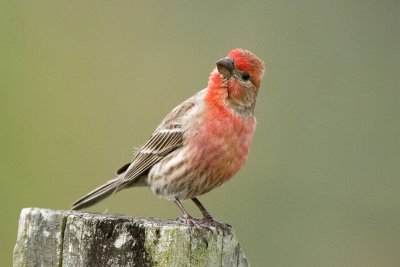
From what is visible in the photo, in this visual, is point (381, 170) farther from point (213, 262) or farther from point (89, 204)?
point (213, 262)

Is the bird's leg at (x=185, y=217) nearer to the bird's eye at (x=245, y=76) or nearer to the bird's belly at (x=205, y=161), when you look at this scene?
the bird's belly at (x=205, y=161)

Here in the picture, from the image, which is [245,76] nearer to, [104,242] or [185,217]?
[185,217]

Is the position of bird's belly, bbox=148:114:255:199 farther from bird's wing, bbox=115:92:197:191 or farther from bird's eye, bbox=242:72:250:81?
bird's eye, bbox=242:72:250:81

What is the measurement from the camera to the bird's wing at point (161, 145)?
24.2ft

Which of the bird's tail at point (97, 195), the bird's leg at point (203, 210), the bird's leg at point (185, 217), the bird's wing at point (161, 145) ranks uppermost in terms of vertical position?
the bird's wing at point (161, 145)

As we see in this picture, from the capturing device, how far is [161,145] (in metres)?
7.46

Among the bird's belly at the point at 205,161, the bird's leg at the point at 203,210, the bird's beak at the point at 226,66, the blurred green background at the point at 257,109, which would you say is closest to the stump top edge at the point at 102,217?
the bird's leg at the point at 203,210

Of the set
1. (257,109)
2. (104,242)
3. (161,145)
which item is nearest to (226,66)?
(161,145)

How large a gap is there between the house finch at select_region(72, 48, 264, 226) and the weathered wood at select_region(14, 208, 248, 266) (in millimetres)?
2014

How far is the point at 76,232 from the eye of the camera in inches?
188

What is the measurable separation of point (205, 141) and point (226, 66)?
52 cm

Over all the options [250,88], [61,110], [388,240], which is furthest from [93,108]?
[250,88]

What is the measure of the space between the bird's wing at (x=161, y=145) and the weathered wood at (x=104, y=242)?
7.94 feet

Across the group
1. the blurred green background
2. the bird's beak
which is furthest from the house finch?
the blurred green background
